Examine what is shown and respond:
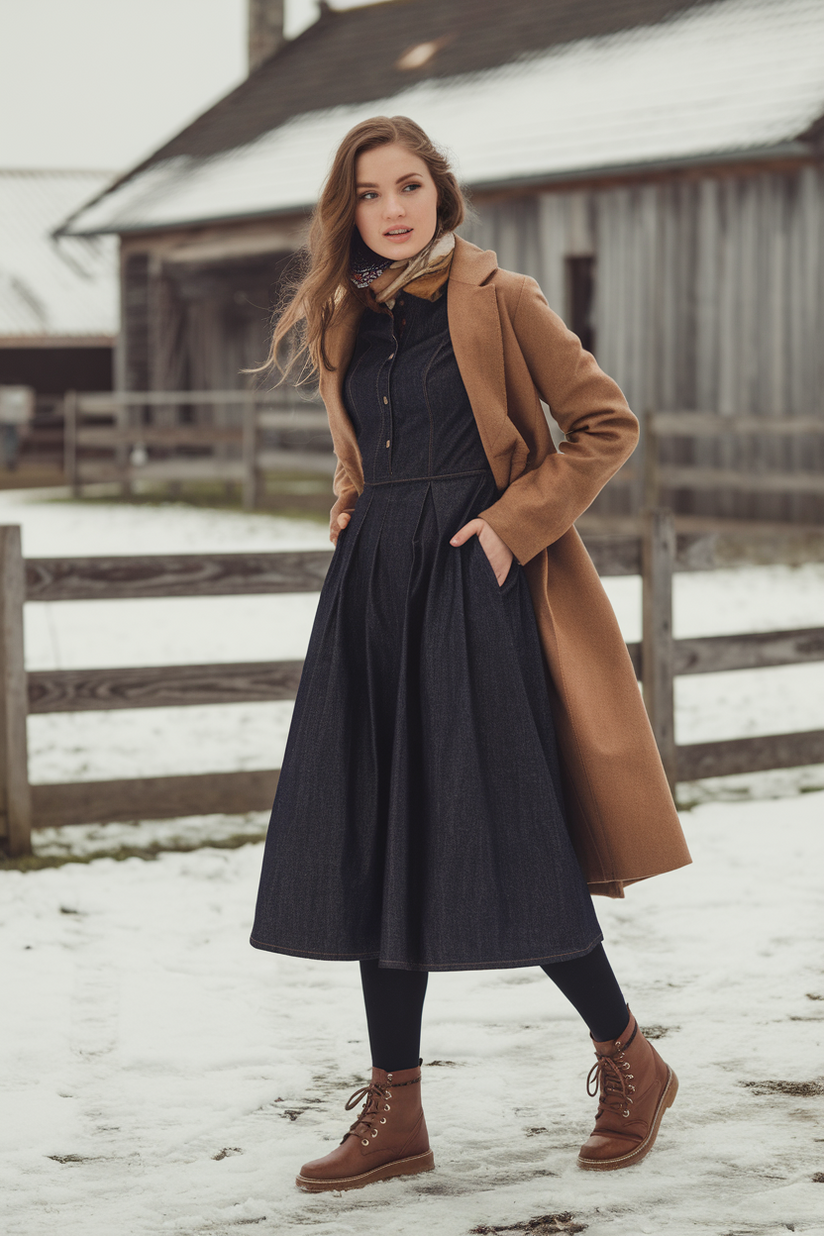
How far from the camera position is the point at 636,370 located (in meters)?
13.8

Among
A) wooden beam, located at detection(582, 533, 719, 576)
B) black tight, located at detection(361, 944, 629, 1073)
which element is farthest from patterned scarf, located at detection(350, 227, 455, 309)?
wooden beam, located at detection(582, 533, 719, 576)

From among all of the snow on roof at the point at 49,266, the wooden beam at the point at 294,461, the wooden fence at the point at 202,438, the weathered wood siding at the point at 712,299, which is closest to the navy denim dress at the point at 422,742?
the weathered wood siding at the point at 712,299

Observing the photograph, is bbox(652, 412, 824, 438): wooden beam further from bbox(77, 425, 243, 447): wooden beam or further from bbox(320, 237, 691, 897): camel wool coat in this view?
bbox(320, 237, 691, 897): camel wool coat

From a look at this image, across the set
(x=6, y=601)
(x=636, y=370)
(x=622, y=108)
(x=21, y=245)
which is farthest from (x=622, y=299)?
(x=21, y=245)

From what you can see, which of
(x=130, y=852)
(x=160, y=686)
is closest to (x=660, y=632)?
(x=160, y=686)

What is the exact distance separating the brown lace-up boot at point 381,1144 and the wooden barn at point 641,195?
24.8 ft

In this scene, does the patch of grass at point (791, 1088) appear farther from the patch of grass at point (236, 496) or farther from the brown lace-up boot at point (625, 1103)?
the patch of grass at point (236, 496)

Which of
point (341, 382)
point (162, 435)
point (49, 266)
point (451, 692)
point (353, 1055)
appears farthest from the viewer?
point (49, 266)

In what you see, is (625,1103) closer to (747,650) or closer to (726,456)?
(747,650)

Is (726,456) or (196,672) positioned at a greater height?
(726,456)

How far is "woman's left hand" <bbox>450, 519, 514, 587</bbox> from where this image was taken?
2.62 meters

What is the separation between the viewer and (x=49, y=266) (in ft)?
98.2

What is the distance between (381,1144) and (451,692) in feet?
2.67

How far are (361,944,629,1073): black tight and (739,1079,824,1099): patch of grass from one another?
499mm
